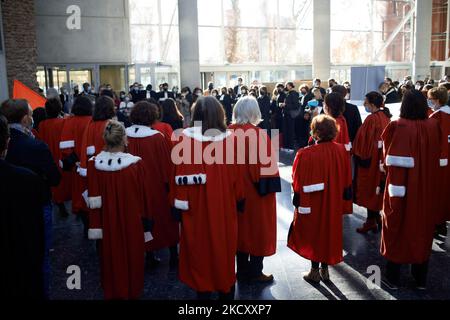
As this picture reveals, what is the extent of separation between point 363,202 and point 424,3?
23.2 m

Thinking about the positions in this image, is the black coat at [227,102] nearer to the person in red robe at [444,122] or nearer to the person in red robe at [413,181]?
the person in red robe at [444,122]

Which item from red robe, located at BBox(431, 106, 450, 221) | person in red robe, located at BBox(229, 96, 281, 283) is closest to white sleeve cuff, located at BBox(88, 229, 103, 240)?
person in red robe, located at BBox(229, 96, 281, 283)

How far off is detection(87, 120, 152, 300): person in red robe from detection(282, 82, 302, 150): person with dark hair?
905 centimetres

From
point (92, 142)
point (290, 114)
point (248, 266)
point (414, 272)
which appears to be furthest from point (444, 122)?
point (290, 114)

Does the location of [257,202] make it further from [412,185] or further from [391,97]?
[391,97]

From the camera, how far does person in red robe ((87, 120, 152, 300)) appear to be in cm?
398

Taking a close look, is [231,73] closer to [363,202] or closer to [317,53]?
[317,53]

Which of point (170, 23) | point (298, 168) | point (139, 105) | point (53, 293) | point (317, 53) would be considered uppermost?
point (170, 23)

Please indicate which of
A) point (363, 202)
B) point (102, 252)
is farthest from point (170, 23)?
point (102, 252)

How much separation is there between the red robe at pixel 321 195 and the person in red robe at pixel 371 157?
1.53 meters

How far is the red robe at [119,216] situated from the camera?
13.1 feet

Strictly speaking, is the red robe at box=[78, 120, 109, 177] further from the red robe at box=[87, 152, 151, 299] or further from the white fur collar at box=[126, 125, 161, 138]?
the red robe at box=[87, 152, 151, 299]

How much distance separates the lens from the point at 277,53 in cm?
2586

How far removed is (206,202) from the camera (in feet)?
12.5
